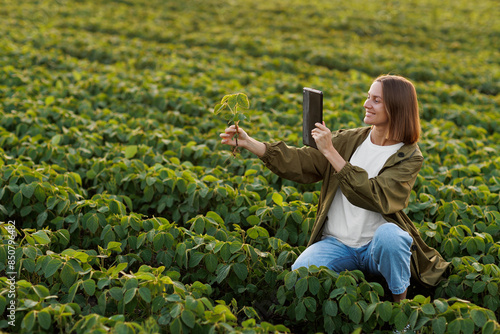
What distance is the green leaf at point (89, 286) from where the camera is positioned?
2.52 metres

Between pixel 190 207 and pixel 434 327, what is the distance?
1.95 m

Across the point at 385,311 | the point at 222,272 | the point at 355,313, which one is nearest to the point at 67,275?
the point at 222,272

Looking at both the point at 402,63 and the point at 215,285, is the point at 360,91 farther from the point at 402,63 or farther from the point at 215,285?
the point at 215,285

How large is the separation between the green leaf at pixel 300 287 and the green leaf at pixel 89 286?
103cm

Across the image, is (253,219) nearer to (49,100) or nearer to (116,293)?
(116,293)

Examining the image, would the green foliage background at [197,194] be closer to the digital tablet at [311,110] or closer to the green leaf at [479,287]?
the green leaf at [479,287]

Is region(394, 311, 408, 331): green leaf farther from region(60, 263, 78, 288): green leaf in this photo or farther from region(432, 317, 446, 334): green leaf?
region(60, 263, 78, 288): green leaf

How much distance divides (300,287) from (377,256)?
451mm

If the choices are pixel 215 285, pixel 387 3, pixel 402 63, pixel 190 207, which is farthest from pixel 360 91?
pixel 387 3

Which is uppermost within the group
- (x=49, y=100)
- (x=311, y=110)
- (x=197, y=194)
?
(x=311, y=110)

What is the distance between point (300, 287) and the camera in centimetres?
267

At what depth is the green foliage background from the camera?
2527 mm

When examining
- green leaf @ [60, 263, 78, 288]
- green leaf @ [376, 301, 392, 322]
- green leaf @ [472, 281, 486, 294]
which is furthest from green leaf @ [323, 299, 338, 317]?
green leaf @ [60, 263, 78, 288]

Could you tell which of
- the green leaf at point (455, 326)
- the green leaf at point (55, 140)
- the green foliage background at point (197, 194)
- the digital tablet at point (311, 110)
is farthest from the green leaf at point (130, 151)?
the green leaf at point (455, 326)
